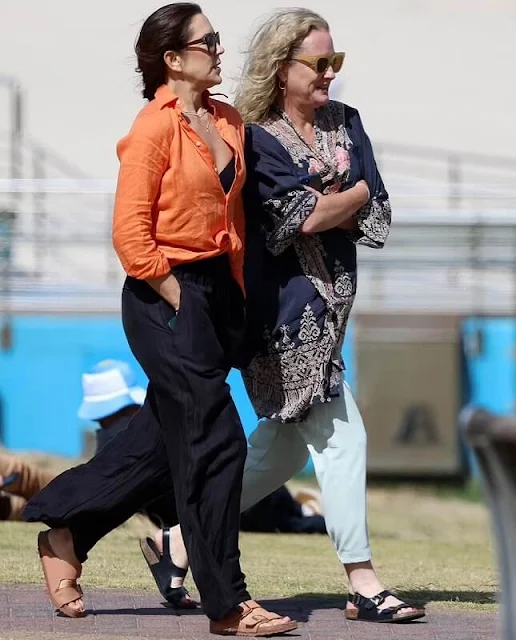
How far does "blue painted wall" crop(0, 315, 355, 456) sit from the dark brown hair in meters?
8.00

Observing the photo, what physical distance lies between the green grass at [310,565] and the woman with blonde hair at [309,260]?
2.04 feet

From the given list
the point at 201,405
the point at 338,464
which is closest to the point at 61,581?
the point at 201,405

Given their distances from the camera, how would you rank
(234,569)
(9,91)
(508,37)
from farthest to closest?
(508,37), (9,91), (234,569)

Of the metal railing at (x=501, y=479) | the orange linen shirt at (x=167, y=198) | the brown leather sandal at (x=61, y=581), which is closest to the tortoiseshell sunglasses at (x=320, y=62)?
the orange linen shirt at (x=167, y=198)

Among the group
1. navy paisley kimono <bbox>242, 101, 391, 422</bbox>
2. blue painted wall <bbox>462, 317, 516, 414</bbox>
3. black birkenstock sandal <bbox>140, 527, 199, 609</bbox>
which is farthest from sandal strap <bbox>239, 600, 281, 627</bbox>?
blue painted wall <bbox>462, 317, 516, 414</bbox>

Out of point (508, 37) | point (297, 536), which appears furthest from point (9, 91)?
point (297, 536)

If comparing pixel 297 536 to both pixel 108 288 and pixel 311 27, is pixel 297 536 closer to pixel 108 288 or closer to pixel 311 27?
pixel 311 27

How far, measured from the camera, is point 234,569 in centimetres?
412

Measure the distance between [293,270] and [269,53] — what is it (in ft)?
2.02

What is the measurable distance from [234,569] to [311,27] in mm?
1520

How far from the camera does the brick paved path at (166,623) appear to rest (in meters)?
4.16

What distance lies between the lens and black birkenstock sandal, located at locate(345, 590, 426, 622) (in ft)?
14.2

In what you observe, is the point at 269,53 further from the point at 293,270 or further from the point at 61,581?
the point at 61,581

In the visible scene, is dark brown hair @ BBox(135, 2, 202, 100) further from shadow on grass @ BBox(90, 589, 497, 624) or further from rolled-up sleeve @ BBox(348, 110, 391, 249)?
shadow on grass @ BBox(90, 589, 497, 624)
